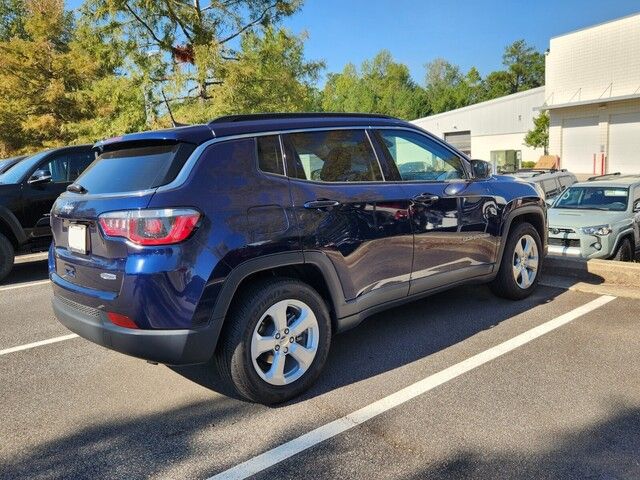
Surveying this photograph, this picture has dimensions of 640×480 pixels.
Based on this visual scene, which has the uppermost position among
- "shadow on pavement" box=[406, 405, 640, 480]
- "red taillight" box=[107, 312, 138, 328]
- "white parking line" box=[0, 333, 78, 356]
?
"red taillight" box=[107, 312, 138, 328]

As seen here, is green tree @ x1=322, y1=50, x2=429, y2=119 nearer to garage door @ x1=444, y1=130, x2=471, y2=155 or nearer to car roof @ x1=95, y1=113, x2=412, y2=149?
garage door @ x1=444, y1=130, x2=471, y2=155

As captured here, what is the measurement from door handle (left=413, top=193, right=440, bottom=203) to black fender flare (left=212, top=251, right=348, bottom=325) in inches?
40.5

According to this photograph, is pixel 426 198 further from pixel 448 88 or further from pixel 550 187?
pixel 448 88

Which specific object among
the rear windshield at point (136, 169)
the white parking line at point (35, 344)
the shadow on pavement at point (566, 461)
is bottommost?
the shadow on pavement at point (566, 461)

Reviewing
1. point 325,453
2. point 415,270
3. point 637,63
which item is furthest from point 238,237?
point 637,63

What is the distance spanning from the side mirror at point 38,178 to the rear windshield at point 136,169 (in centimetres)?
439

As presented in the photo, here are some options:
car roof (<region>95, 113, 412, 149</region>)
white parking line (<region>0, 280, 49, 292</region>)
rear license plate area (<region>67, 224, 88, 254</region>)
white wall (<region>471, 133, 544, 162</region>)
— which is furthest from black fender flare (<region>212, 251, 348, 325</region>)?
white wall (<region>471, 133, 544, 162</region>)

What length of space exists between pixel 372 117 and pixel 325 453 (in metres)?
2.59

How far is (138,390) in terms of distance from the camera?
12.5 feet

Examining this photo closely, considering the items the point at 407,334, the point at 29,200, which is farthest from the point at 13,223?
the point at 407,334

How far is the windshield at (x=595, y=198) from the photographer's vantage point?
8830 mm

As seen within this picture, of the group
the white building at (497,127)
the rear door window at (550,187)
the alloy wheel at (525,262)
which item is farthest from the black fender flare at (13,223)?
the white building at (497,127)

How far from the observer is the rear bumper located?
307 centimetres

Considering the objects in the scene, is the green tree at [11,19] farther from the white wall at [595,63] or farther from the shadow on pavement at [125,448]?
the shadow on pavement at [125,448]
